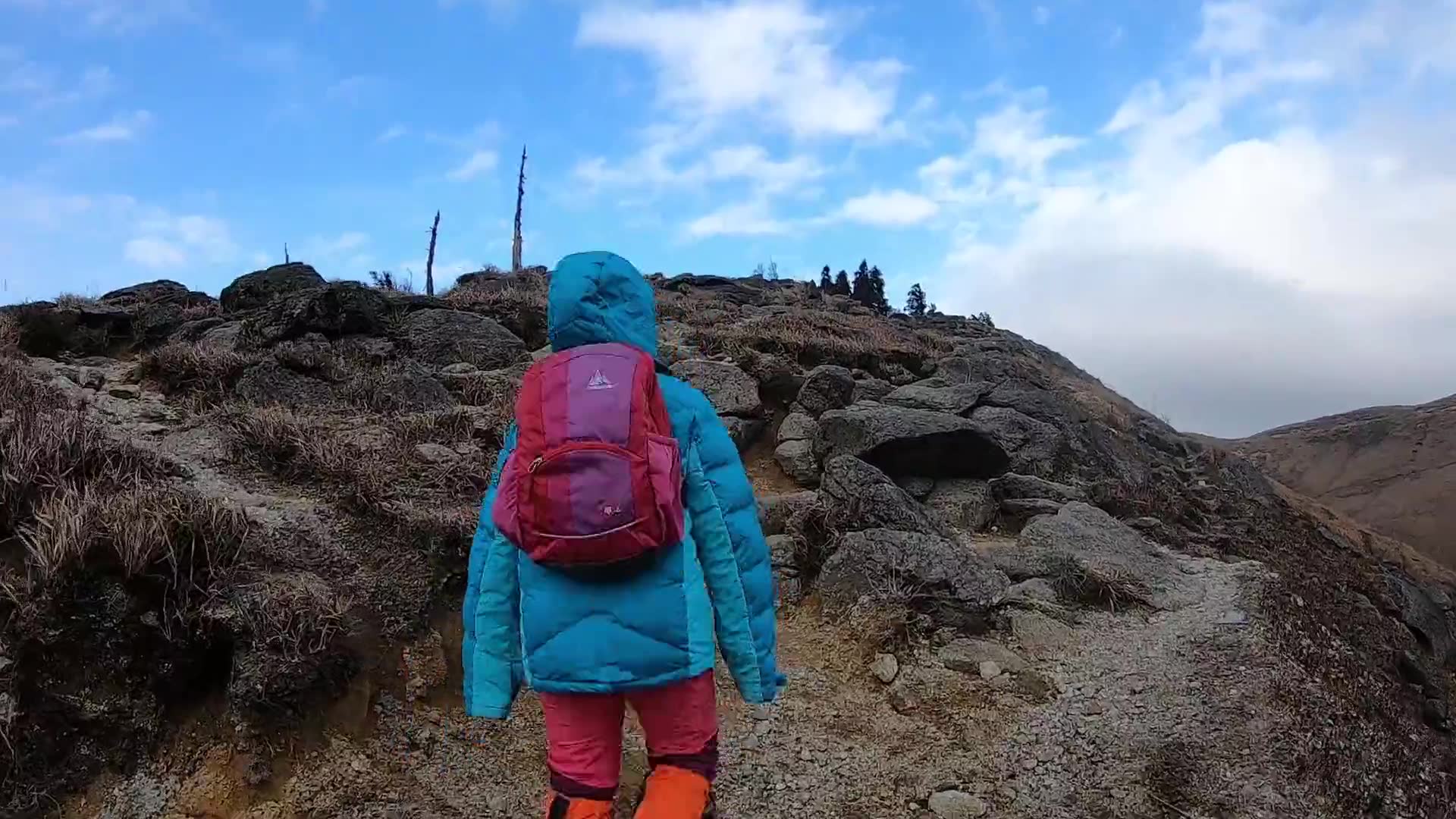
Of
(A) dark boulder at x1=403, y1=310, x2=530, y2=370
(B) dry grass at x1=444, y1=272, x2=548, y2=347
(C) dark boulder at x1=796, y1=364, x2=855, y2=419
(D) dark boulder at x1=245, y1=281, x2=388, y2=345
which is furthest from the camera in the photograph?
(B) dry grass at x1=444, y1=272, x2=548, y2=347

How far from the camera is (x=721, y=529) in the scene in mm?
2477

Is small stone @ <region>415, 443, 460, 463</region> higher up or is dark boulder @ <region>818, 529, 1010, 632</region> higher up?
small stone @ <region>415, 443, 460, 463</region>

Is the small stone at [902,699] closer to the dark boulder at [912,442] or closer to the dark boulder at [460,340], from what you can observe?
the dark boulder at [912,442]

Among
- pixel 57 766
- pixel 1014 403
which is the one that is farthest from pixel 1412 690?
pixel 57 766

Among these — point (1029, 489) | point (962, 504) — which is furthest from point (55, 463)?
point (1029, 489)

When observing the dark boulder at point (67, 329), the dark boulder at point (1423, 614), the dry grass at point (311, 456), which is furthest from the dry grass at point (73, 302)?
the dark boulder at point (1423, 614)

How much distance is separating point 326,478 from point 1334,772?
5.44 meters

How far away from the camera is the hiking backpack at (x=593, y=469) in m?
2.17

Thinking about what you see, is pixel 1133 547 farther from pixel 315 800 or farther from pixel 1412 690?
pixel 315 800

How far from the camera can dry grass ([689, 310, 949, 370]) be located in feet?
36.3

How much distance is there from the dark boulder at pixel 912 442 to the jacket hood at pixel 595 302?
533 centimetres

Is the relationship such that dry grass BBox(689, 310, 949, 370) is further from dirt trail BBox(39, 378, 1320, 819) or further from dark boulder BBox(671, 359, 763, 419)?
dirt trail BBox(39, 378, 1320, 819)

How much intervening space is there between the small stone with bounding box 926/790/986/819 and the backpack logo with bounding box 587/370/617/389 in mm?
2718

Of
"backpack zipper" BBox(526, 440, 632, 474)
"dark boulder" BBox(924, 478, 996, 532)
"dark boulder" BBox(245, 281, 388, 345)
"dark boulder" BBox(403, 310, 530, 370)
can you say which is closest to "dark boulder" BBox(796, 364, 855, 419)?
"dark boulder" BBox(924, 478, 996, 532)
